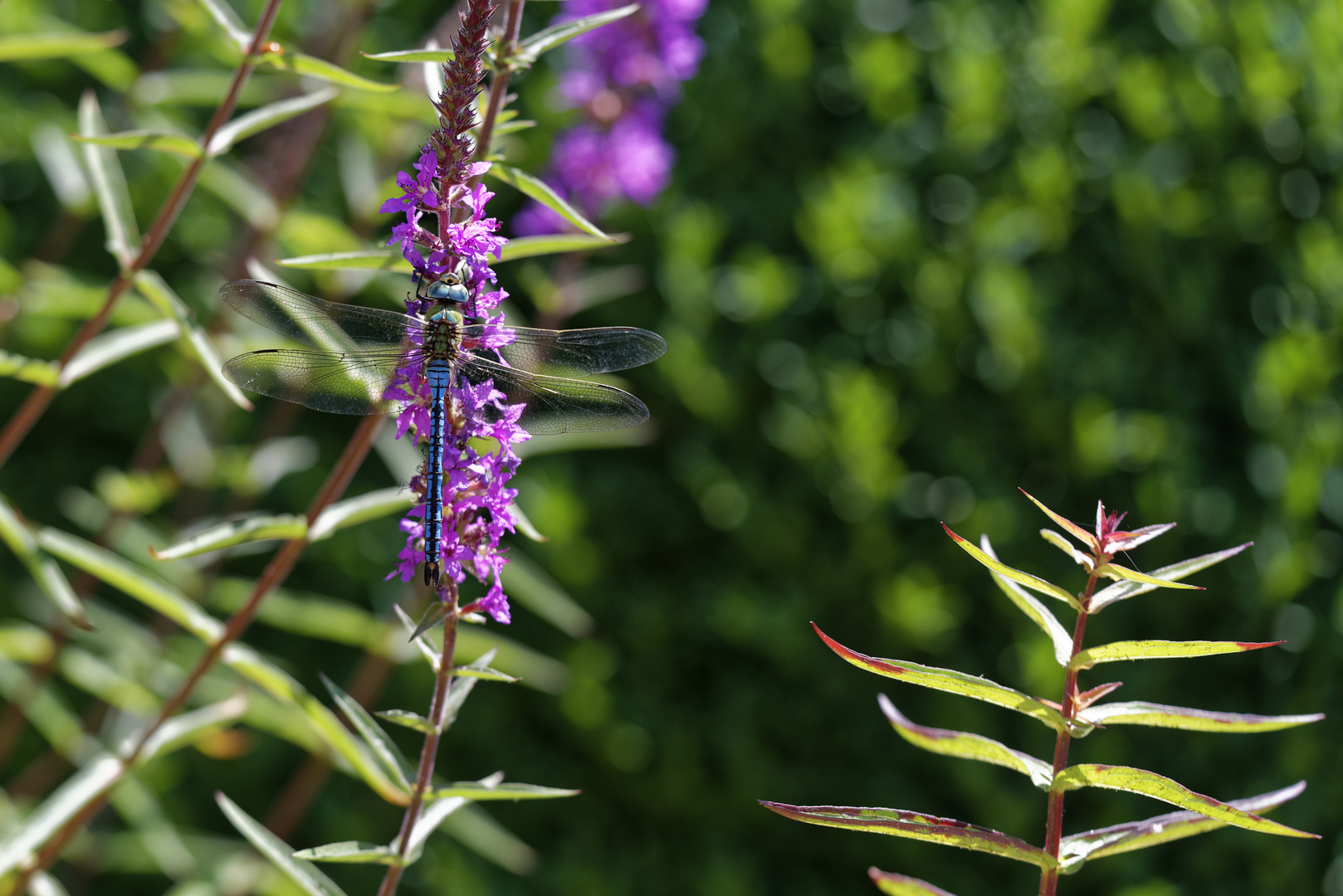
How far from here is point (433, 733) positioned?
690mm

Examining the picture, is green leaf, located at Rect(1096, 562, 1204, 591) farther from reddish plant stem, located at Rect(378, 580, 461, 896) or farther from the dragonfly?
the dragonfly

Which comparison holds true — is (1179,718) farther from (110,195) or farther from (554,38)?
(110,195)

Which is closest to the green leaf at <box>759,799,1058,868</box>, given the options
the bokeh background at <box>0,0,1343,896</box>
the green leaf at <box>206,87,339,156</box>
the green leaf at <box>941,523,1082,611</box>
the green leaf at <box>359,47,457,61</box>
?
the green leaf at <box>941,523,1082,611</box>

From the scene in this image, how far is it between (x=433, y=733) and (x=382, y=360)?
0.48 meters

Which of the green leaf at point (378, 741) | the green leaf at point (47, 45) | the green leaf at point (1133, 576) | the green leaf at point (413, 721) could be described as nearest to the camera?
the green leaf at point (1133, 576)

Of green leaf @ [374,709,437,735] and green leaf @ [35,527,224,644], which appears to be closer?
green leaf @ [374,709,437,735]

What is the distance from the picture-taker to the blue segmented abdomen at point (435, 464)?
0.75 meters

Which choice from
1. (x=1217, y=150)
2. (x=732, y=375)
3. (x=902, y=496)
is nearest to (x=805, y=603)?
(x=902, y=496)

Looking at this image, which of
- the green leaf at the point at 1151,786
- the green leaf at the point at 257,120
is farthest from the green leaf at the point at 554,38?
the green leaf at the point at 1151,786

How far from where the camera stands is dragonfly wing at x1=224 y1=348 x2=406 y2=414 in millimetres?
1066

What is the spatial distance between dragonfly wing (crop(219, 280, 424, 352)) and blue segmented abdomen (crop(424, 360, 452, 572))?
22 cm

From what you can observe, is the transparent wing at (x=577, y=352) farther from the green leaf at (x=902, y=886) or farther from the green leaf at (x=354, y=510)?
the green leaf at (x=902, y=886)

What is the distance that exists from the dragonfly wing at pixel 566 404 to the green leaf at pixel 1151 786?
60cm

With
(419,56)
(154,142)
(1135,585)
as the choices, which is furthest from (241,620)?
(1135,585)
